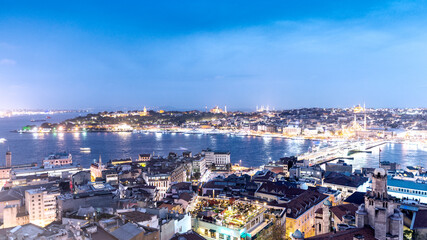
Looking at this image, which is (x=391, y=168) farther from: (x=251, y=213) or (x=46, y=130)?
(x=46, y=130)

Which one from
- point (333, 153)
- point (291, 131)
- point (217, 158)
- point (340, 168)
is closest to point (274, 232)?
point (340, 168)

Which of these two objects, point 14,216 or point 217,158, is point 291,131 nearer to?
point 217,158

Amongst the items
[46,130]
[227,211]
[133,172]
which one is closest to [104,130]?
[46,130]

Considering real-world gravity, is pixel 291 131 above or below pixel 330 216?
below

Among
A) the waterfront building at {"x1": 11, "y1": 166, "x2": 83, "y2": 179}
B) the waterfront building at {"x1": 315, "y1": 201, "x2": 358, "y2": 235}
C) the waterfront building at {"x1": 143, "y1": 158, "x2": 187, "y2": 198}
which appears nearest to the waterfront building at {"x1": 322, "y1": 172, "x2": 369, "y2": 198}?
the waterfront building at {"x1": 315, "y1": 201, "x2": 358, "y2": 235}

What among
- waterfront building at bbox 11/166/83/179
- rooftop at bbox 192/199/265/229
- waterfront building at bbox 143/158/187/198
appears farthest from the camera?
waterfront building at bbox 11/166/83/179

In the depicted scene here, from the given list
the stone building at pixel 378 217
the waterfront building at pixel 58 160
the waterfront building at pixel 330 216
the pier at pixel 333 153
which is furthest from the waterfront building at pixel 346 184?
the waterfront building at pixel 58 160

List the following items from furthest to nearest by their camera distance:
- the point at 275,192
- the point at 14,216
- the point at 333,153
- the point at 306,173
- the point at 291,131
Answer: the point at 291,131 < the point at 333,153 < the point at 306,173 < the point at 275,192 < the point at 14,216

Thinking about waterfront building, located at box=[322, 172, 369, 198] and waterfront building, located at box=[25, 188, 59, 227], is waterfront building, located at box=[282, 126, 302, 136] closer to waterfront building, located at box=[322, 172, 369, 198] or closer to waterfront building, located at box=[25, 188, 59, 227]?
waterfront building, located at box=[322, 172, 369, 198]
